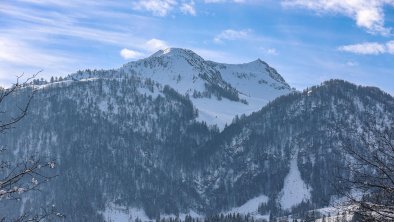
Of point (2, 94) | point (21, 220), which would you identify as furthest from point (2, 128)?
point (21, 220)

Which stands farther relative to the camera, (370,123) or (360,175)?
(370,123)

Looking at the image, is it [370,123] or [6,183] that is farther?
[370,123]

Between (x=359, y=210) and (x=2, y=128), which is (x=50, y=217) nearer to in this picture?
(x=2, y=128)

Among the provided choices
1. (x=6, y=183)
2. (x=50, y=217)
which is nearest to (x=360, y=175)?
(x=50, y=217)

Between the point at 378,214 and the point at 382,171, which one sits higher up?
the point at 382,171

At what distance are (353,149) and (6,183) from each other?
363 inches

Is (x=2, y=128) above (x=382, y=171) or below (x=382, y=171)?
above

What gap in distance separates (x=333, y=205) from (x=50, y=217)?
24.0 feet

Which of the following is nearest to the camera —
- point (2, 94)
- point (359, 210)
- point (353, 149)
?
point (2, 94)

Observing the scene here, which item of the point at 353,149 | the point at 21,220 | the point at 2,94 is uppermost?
the point at 2,94

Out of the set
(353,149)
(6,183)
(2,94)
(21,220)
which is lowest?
(21,220)

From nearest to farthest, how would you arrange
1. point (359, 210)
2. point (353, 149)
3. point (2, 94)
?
point (2, 94)
point (359, 210)
point (353, 149)

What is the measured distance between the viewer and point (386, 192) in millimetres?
14055

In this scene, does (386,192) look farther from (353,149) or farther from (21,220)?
(21,220)
